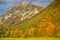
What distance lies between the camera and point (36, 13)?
519 inches

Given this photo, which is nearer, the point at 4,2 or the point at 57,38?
the point at 57,38

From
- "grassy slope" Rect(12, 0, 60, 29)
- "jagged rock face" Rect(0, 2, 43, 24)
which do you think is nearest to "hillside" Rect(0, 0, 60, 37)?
"grassy slope" Rect(12, 0, 60, 29)

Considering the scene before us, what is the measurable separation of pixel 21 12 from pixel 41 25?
1507 millimetres

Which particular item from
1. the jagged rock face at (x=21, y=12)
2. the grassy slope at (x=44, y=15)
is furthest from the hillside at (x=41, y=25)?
the jagged rock face at (x=21, y=12)

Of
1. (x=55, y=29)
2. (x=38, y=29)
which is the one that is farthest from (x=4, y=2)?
(x=55, y=29)

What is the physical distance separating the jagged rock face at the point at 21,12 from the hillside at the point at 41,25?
0.96ft

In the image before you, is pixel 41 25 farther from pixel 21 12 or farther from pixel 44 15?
pixel 21 12

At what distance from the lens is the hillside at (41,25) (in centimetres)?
1262

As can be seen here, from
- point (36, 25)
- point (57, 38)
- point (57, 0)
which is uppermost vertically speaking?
point (57, 0)

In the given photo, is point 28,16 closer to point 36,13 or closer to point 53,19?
point 36,13

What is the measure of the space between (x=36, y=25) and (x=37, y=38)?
0.78m

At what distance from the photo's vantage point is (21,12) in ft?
43.5

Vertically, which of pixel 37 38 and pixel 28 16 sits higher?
pixel 28 16

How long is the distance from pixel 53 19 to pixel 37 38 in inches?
57.3
